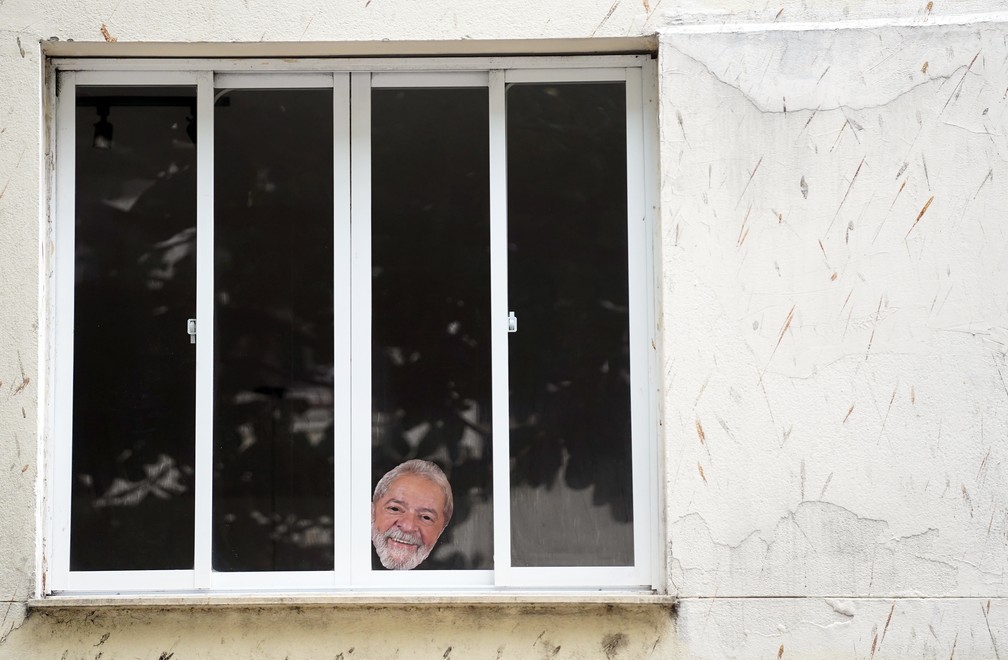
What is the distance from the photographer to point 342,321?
13.7 ft

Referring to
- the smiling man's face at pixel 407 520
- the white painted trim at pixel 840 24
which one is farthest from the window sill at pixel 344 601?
the white painted trim at pixel 840 24

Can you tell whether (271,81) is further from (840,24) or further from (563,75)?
(840,24)

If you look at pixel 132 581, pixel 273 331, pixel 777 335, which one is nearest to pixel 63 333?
pixel 273 331

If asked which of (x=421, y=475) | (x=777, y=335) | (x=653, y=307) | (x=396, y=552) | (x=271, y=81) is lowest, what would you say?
(x=396, y=552)

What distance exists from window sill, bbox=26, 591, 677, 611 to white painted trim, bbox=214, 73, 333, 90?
2221 mm

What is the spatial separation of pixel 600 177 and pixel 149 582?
2.65m

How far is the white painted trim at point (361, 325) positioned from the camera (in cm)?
414

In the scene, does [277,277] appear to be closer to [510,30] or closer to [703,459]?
[510,30]

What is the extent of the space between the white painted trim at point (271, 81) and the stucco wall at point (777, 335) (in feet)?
0.72

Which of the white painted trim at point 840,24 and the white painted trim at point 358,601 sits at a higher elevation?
the white painted trim at point 840,24

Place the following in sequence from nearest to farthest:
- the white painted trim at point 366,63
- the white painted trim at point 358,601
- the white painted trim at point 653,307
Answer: the white painted trim at point 358,601 < the white painted trim at point 653,307 < the white painted trim at point 366,63

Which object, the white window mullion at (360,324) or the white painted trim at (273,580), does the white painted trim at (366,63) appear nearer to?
the white window mullion at (360,324)

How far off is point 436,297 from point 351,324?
1.29 feet

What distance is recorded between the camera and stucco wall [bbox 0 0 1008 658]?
156 inches
